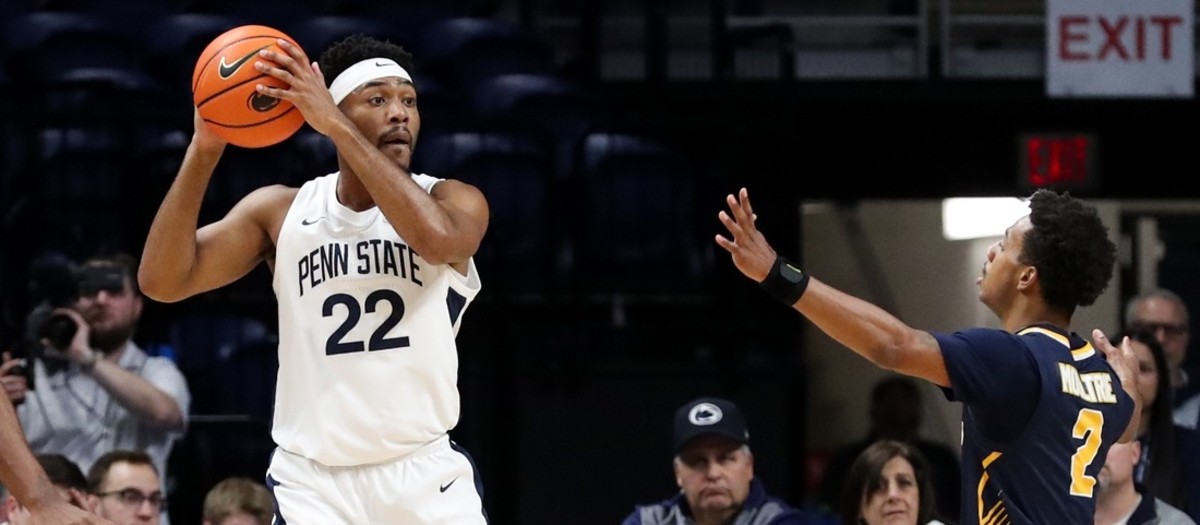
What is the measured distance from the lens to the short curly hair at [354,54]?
14.9 feet

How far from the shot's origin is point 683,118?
318 inches

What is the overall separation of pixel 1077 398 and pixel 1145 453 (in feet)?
8.92

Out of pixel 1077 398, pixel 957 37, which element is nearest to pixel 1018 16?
pixel 957 37

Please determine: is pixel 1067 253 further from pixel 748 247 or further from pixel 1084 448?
pixel 748 247

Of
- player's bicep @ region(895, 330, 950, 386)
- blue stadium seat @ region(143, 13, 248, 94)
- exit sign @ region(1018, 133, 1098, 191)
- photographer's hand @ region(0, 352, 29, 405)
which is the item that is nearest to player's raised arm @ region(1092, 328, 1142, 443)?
player's bicep @ region(895, 330, 950, 386)

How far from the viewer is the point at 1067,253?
4234 mm

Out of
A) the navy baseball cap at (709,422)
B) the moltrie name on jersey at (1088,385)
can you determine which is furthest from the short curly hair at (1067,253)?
the navy baseball cap at (709,422)

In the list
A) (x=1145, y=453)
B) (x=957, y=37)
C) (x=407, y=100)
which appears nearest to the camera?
(x=407, y=100)

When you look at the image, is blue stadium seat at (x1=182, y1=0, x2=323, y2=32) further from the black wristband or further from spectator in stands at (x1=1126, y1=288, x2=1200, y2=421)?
the black wristband

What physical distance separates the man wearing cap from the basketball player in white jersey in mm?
2102

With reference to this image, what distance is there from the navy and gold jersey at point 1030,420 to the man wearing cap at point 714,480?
2166mm

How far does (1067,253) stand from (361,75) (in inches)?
65.5

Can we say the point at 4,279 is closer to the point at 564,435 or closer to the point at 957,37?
the point at 564,435

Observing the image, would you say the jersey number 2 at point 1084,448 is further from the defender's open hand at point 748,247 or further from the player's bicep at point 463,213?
the player's bicep at point 463,213
